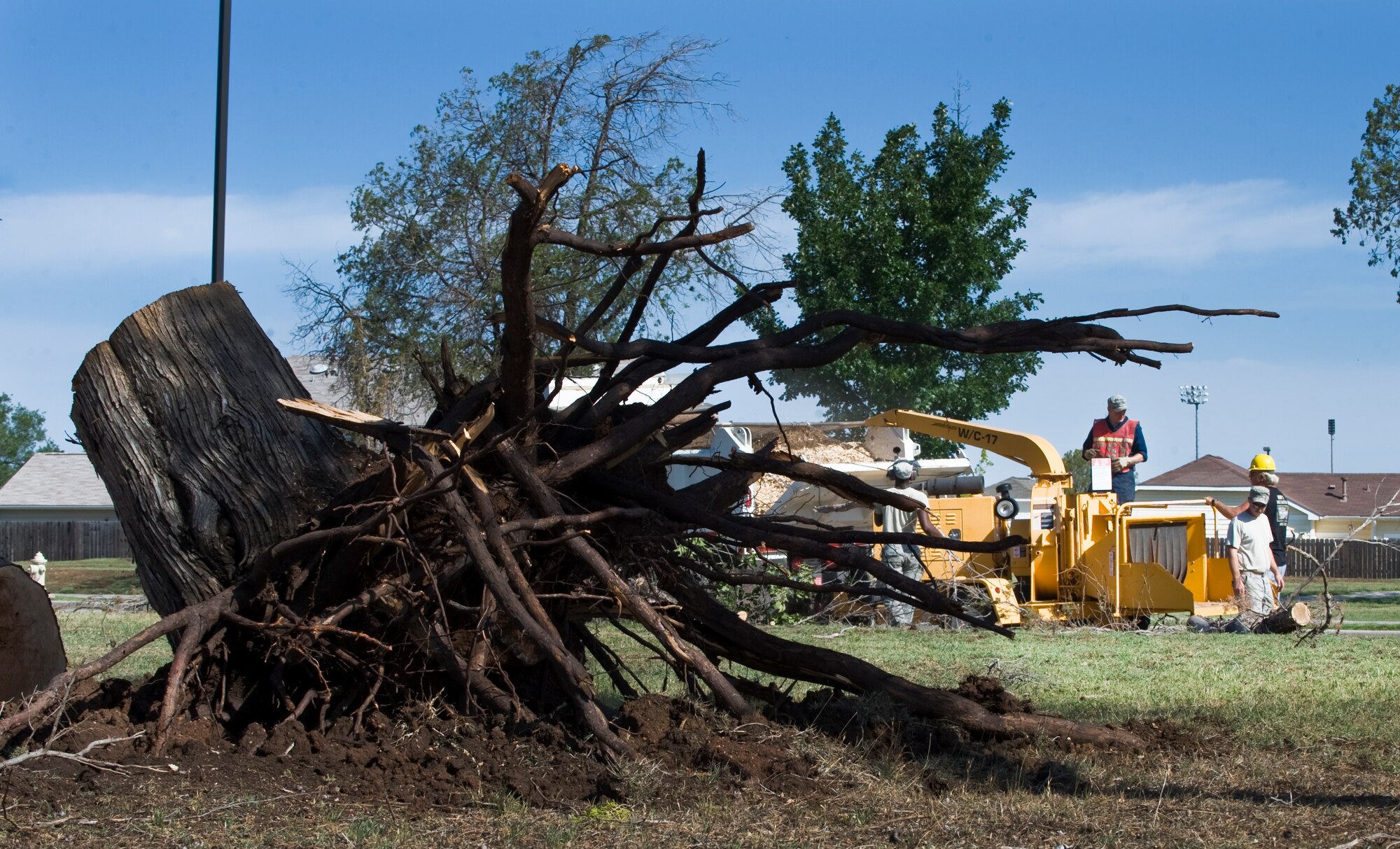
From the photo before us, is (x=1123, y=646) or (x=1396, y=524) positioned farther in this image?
(x=1396, y=524)

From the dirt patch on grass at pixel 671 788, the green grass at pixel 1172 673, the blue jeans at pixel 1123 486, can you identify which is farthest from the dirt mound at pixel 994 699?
the blue jeans at pixel 1123 486

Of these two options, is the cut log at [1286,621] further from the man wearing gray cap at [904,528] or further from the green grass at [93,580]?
the green grass at [93,580]

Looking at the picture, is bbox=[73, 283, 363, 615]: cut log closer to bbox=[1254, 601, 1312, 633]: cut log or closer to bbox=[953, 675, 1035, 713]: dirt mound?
bbox=[953, 675, 1035, 713]: dirt mound

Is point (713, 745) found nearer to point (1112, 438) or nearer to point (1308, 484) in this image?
point (1112, 438)

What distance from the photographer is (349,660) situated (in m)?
5.25

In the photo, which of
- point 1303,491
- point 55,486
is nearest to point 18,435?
point 55,486

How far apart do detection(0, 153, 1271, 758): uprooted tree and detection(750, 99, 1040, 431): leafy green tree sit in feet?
67.5

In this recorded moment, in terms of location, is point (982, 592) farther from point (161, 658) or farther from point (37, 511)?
point (37, 511)

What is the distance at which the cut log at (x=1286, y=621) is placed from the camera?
12.1 m

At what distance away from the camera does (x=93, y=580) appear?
974 inches

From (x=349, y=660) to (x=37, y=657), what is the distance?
6.70 feet

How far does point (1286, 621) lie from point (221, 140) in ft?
34.9

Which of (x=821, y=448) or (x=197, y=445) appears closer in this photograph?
(x=197, y=445)

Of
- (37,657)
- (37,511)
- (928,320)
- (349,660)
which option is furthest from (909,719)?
(37,511)
